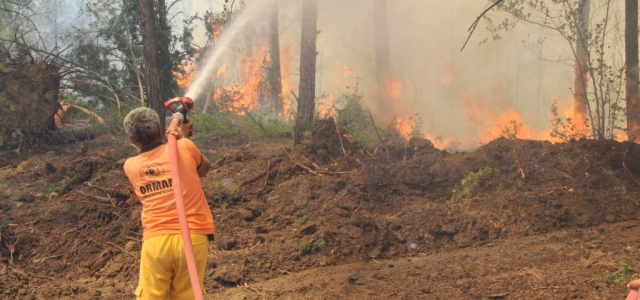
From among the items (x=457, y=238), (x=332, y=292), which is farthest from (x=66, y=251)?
(x=457, y=238)

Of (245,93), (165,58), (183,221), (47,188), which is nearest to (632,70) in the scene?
(183,221)

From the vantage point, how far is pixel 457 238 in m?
7.69

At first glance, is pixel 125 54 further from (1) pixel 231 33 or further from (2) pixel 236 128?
(1) pixel 231 33

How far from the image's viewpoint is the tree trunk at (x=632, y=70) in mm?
12305

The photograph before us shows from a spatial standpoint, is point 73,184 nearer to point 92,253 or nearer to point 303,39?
point 92,253

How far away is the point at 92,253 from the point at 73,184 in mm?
2616

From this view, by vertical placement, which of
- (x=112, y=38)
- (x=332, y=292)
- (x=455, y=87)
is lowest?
(x=332, y=292)

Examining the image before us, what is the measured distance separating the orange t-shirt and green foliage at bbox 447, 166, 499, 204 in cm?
568

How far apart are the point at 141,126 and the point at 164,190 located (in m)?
0.51

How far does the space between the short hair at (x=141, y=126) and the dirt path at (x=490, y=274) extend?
2518 millimetres

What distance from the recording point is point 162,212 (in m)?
4.18

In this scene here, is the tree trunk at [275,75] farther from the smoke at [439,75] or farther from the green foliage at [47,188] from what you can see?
the green foliage at [47,188]

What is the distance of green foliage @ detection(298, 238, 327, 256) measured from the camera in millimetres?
7250

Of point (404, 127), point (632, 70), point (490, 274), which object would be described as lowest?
point (490, 274)
